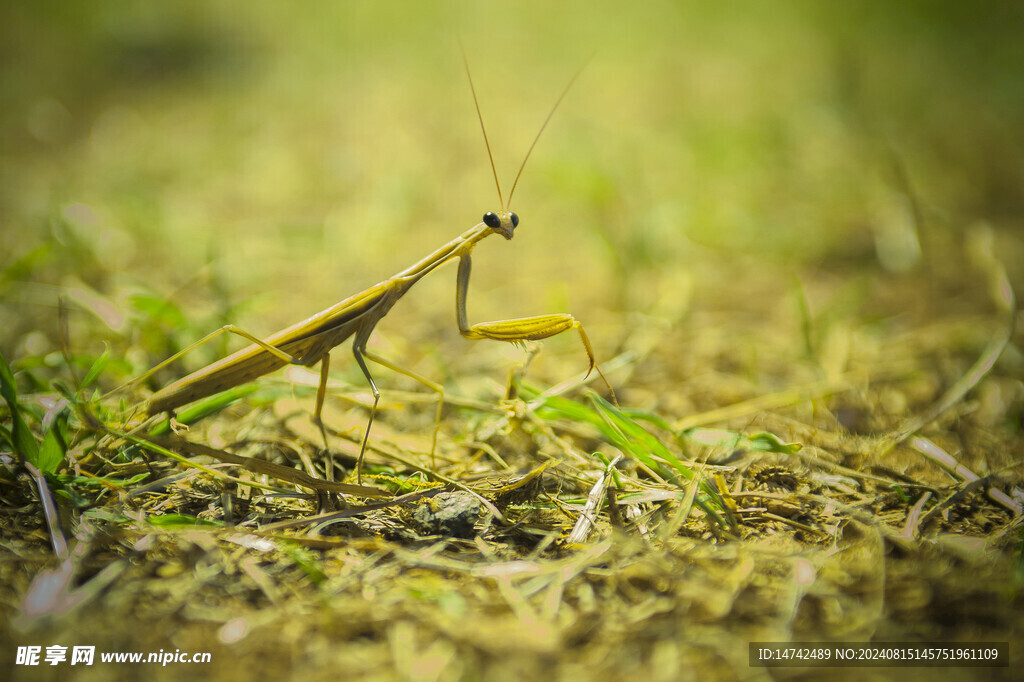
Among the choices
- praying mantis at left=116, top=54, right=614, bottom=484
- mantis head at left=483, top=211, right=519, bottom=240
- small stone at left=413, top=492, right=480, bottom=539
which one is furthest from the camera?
mantis head at left=483, top=211, right=519, bottom=240

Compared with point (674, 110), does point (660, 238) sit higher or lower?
lower

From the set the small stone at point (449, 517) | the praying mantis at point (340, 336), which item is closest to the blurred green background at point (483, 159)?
the praying mantis at point (340, 336)

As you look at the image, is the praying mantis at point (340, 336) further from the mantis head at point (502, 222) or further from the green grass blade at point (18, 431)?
the green grass blade at point (18, 431)

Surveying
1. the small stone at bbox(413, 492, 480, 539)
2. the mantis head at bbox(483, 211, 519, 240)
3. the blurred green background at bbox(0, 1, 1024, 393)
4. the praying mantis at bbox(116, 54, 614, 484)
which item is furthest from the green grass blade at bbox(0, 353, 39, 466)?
the mantis head at bbox(483, 211, 519, 240)

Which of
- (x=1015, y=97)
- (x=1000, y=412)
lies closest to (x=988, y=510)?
(x=1000, y=412)

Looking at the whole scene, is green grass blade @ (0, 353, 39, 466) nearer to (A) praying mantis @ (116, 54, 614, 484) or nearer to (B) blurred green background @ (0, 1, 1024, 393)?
(A) praying mantis @ (116, 54, 614, 484)

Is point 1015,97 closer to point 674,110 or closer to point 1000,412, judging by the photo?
point 674,110

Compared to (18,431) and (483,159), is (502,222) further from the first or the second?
(483,159)
